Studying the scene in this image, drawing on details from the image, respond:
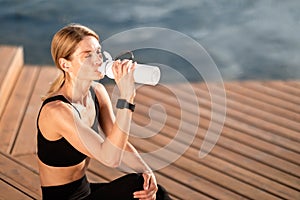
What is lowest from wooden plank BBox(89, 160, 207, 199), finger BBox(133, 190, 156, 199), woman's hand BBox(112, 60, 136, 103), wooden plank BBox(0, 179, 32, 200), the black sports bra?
wooden plank BBox(0, 179, 32, 200)

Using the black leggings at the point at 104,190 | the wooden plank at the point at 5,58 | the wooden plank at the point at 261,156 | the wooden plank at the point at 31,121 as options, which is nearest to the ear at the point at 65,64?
the black leggings at the point at 104,190

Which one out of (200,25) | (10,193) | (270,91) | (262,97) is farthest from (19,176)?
(200,25)

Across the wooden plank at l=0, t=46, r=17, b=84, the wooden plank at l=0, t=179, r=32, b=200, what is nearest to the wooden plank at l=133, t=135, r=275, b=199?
the wooden plank at l=0, t=179, r=32, b=200

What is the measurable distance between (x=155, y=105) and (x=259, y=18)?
123 inches

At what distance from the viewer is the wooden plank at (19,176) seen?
2355 millimetres

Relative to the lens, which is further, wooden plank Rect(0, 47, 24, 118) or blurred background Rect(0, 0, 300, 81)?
blurred background Rect(0, 0, 300, 81)

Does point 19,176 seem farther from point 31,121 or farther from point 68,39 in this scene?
point 68,39

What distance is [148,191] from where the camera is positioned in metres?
1.78

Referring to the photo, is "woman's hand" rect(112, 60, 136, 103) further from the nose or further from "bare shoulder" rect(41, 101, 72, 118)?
"bare shoulder" rect(41, 101, 72, 118)

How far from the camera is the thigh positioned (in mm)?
1773

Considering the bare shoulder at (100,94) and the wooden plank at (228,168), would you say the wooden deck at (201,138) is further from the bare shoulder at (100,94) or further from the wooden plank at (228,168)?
the bare shoulder at (100,94)

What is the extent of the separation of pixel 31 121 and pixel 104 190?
1280 millimetres

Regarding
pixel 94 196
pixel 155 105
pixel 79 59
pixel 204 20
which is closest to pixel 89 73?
pixel 79 59

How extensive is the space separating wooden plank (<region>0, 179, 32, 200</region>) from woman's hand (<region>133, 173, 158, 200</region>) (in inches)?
27.8
